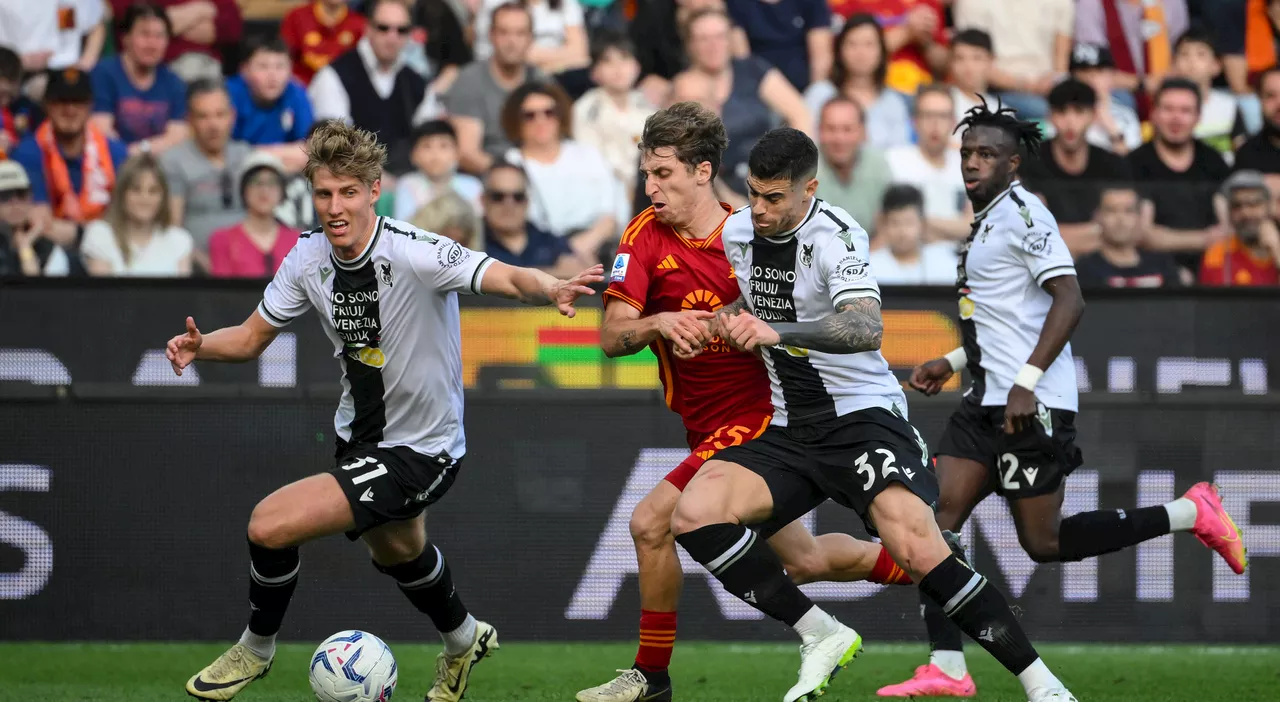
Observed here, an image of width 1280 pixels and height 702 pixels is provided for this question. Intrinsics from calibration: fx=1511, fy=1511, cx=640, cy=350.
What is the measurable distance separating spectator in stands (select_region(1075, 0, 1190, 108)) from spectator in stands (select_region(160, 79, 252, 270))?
6358 millimetres

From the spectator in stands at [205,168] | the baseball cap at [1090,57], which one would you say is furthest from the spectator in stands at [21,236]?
the baseball cap at [1090,57]

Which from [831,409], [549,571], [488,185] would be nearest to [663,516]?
[831,409]

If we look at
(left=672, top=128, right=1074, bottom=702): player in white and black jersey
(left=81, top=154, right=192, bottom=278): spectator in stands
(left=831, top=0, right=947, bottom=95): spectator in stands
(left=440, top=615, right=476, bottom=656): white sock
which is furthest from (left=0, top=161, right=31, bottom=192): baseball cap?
(left=831, top=0, right=947, bottom=95): spectator in stands

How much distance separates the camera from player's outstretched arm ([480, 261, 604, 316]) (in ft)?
17.9

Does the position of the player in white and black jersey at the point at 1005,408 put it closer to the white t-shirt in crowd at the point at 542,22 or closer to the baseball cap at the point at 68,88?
the white t-shirt in crowd at the point at 542,22

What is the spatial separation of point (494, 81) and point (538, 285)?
553 centimetres

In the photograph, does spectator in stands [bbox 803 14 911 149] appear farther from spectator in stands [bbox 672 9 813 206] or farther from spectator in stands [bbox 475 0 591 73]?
spectator in stands [bbox 475 0 591 73]

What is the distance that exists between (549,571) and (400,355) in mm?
2164

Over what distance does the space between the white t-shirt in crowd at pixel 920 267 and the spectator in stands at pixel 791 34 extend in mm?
2060

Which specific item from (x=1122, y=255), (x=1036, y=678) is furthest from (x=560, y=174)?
(x=1036, y=678)

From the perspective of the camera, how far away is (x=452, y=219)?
9.41 metres

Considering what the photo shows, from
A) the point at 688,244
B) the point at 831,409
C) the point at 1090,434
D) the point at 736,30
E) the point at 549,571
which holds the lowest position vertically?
the point at 549,571

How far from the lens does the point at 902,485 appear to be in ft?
17.7

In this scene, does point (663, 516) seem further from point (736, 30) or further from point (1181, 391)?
point (736, 30)
